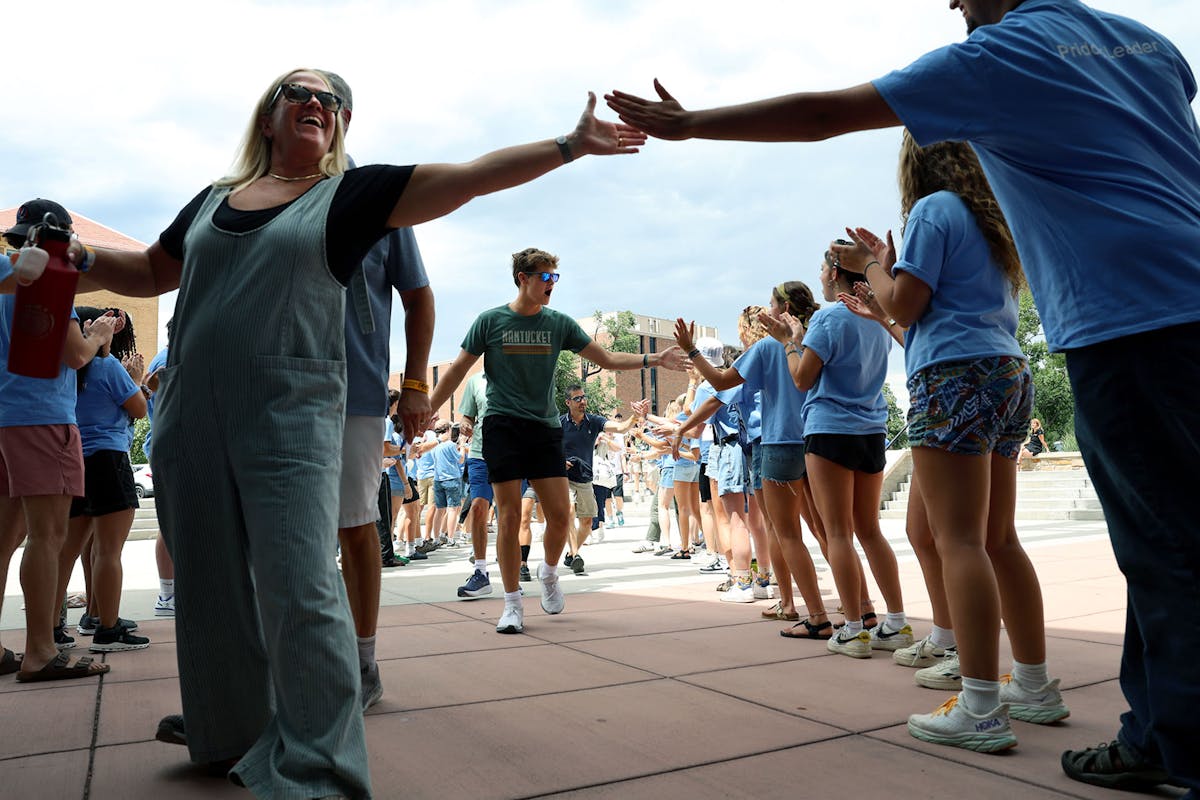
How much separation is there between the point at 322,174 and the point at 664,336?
9238 cm

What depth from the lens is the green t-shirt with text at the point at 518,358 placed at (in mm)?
5754

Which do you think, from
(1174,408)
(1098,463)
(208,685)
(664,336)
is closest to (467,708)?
(208,685)

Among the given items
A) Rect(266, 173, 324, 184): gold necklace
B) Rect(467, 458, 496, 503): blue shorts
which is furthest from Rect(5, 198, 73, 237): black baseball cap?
Rect(467, 458, 496, 503): blue shorts

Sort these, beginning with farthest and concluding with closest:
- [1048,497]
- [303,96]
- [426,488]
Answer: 1. [1048,497]
2. [426,488]
3. [303,96]

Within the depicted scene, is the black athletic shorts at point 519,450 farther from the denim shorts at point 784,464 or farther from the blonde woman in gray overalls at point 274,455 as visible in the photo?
the blonde woman in gray overalls at point 274,455

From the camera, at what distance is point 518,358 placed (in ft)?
18.9

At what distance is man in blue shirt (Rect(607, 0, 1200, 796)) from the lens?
1979 mm

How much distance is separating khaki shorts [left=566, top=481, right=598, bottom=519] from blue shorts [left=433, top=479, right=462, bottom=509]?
16.0 ft

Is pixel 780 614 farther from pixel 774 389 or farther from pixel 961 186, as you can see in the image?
pixel 961 186

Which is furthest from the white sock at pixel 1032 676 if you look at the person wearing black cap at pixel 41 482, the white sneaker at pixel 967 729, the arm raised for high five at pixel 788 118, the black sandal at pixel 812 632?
the person wearing black cap at pixel 41 482

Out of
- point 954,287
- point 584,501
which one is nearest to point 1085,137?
point 954,287

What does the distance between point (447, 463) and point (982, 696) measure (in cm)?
1239

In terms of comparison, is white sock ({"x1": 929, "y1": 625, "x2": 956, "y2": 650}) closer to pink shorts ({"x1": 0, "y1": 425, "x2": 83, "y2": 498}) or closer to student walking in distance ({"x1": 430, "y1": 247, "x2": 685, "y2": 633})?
student walking in distance ({"x1": 430, "y1": 247, "x2": 685, "y2": 633})

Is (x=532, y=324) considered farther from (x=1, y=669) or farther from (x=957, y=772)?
(x=957, y=772)
